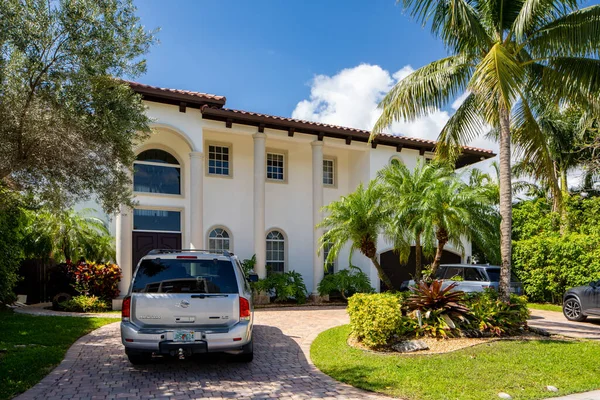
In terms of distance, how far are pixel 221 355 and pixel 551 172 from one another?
28.7ft

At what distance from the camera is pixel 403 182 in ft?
40.5

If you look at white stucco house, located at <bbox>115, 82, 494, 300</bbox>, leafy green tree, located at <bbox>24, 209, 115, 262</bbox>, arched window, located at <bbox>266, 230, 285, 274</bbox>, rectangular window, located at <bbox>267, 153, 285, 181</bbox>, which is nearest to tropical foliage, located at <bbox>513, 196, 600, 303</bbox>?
white stucco house, located at <bbox>115, 82, 494, 300</bbox>

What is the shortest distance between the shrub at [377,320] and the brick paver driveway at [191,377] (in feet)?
3.72

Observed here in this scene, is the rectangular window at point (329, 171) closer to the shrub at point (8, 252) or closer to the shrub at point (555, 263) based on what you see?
the shrub at point (555, 263)

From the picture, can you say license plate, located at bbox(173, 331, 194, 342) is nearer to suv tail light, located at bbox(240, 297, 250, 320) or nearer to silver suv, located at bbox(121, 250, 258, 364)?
silver suv, located at bbox(121, 250, 258, 364)

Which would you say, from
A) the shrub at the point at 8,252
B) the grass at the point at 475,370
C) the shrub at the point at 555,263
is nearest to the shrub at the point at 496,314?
the grass at the point at 475,370

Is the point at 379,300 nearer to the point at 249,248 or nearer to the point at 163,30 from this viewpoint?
the point at 163,30

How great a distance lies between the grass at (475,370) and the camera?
602cm

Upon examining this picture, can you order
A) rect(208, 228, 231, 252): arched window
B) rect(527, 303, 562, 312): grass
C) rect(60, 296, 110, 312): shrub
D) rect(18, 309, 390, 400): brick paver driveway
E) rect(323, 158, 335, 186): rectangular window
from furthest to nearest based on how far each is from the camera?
1. rect(323, 158, 335, 186): rectangular window
2. rect(208, 228, 231, 252): arched window
3. rect(527, 303, 562, 312): grass
4. rect(60, 296, 110, 312): shrub
5. rect(18, 309, 390, 400): brick paver driveway

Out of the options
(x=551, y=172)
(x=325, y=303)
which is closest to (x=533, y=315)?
(x=551, y=172)

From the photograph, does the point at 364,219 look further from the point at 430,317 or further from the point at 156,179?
the point at 156,179

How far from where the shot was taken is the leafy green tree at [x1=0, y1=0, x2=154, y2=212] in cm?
671

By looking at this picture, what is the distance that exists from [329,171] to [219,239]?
5.85 metres

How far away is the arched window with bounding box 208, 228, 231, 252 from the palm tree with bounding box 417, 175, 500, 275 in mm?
8139
